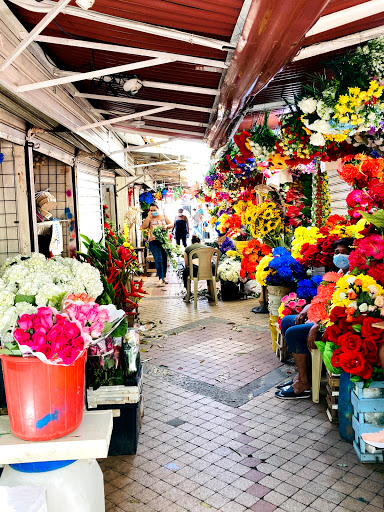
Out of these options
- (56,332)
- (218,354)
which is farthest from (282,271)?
(56,332)

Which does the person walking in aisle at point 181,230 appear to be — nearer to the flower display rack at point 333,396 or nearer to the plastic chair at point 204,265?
the plastic chair at point 204,265

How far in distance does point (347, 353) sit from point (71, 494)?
2051 mm

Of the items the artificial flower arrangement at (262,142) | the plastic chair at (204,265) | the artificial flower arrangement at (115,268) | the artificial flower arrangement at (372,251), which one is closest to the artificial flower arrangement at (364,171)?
the artificial flower arrangement at (372,251)

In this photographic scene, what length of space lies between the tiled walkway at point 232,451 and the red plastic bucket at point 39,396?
1075 millimetres

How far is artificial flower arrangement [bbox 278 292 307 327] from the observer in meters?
5.32

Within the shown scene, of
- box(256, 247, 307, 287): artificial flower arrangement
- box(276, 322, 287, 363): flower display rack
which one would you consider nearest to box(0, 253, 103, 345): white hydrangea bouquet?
box(256, 247, 307, 287): artificial flower arrangement

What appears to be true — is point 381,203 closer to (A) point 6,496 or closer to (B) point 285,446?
(B) point 285,446

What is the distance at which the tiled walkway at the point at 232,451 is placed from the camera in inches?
127

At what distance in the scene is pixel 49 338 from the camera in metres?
2.27

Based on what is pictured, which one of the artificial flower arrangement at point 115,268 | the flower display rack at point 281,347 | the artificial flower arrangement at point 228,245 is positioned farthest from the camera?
the artificial flower arrangement at point 228,245

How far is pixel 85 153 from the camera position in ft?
24.4

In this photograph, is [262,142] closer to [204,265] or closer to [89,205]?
[89,205]

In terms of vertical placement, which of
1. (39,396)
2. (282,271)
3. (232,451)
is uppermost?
(282,271)

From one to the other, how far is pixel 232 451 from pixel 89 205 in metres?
5.45
